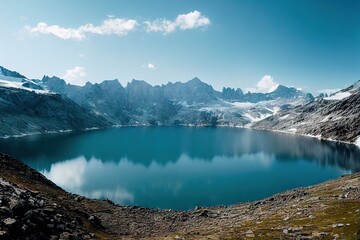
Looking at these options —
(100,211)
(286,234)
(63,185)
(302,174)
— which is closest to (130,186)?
(63,185)

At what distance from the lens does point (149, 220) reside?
59.9 m

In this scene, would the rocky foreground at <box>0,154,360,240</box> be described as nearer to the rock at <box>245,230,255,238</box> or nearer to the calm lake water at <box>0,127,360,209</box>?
the rock at <box>245,230,255,238</box>

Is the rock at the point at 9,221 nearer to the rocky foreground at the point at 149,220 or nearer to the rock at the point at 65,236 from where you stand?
the rocky foreground at the point at 149,220

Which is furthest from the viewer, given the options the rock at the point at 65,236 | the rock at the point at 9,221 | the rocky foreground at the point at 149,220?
the rocky foreground at the point at 149,220

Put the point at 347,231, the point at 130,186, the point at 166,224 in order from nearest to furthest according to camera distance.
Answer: the point at 347,231 < the point at 166,224 < the point at 130,186

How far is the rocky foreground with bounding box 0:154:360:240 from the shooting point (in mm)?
32438

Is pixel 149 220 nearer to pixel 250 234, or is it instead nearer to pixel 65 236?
pixel 250 234

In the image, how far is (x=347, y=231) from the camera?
112 feet

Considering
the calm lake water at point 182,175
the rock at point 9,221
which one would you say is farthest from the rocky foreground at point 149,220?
the calm lake water at point 182,175

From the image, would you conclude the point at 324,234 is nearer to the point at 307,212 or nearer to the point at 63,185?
the point at 307,212

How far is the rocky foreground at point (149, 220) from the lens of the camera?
32.4 meters

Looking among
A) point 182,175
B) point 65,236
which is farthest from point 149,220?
point 182,175

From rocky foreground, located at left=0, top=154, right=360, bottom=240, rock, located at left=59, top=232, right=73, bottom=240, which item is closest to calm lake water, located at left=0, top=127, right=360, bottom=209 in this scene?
rocky foreground, located at left=0, top=154, right=360, bottom=240

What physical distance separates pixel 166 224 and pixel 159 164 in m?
116
